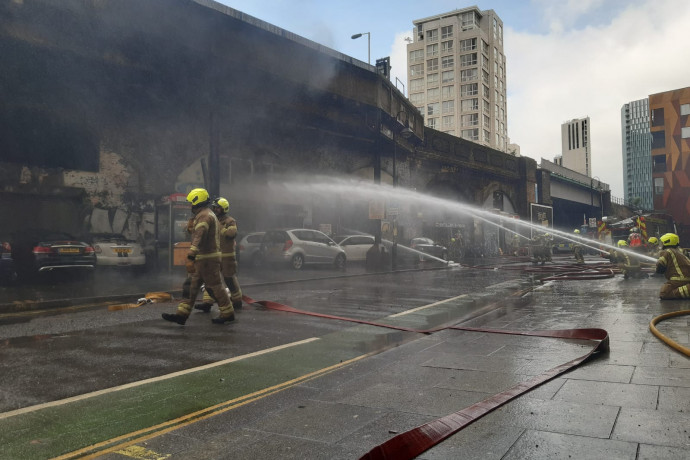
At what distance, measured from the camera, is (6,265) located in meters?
12.2

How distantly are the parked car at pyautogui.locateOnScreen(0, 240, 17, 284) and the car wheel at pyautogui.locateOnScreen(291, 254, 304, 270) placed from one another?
26.8 feet

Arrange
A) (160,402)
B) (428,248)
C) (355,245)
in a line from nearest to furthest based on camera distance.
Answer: (160,402)
(355,245)
(428,248)

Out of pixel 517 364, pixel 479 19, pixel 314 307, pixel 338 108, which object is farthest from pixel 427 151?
pixel 479 19

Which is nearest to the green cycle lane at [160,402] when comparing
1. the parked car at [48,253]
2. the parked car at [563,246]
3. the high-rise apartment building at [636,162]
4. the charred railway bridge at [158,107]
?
the parked car at [48,253]

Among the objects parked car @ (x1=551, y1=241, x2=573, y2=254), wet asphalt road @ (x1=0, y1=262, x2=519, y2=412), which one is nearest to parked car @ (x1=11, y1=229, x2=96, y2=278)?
wet asphalt road @ (x1=0, y1=262, x2=519, y2=412)

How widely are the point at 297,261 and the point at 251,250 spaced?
180cm

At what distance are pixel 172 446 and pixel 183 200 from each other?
13199 millimetres

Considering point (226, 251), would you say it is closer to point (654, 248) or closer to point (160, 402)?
point (160, 402)

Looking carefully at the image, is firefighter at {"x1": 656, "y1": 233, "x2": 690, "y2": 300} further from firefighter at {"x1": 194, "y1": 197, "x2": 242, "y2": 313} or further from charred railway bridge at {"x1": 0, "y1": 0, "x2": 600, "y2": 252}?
charred railway bridge at {"x1": 0, "y1": 0, "x2": 600, "y2": 252}

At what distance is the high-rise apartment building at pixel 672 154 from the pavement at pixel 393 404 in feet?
201

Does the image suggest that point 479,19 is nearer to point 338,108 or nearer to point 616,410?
point 338,108

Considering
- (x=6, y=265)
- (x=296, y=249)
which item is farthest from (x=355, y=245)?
(x=6, y=265)

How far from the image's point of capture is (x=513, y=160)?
41.7 meters

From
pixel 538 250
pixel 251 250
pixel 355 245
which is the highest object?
pixel 355 245
